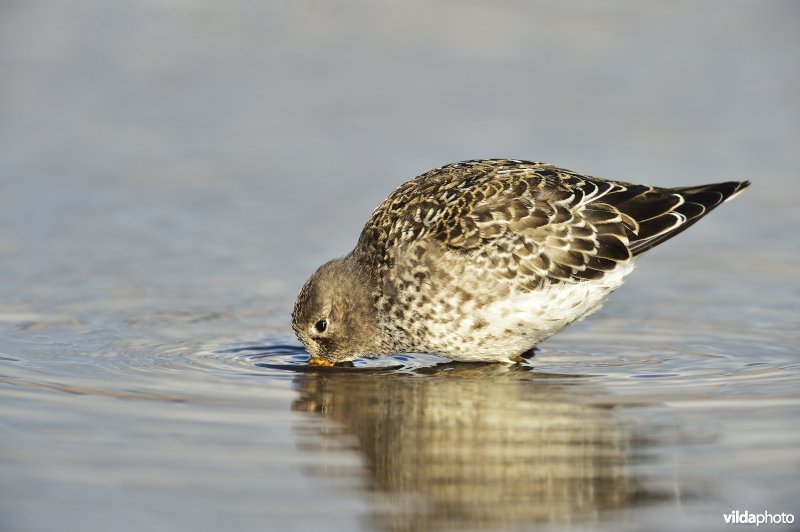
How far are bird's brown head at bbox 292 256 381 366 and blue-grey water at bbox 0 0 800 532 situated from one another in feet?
1.01

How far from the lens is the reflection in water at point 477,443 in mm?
6680

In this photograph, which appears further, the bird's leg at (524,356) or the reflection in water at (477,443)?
the bird's leg at (524,356)

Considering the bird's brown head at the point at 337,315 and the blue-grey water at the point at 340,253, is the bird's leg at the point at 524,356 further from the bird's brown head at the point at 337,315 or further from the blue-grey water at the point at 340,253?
the bird's brown head at the point at 337,315

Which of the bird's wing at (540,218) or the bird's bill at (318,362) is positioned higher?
the bird's wing at (540,218)

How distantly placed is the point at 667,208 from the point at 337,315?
9.70 ft

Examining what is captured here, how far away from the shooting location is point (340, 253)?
40.8 ft

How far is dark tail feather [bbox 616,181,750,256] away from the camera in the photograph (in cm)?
980

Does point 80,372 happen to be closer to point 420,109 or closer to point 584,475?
point 584,475

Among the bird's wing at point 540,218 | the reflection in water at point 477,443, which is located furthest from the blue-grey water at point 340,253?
the bird's wing at point 540,218

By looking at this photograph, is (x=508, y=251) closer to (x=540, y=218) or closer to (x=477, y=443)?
(x=540, y=218)

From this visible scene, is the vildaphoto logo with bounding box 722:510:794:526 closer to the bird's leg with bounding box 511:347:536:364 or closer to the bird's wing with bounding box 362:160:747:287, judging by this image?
the bird's wing with bounding box 362:160:747:287

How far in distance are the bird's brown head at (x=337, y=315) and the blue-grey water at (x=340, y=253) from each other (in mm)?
308

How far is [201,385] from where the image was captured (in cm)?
884

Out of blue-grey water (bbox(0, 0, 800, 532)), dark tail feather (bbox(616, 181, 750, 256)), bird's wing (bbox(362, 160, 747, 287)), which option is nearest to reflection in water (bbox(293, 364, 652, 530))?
blue-grey water (bbox(0, 0, 800, 532))
